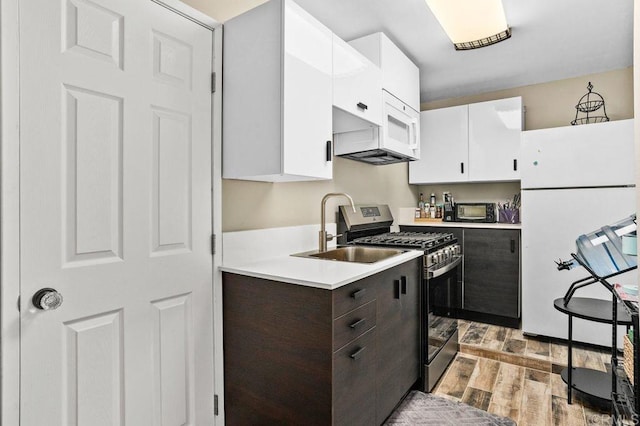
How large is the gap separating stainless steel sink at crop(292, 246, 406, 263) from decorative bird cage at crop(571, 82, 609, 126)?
2320mm

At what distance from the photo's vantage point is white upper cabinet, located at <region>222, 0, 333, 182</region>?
1.62 metres

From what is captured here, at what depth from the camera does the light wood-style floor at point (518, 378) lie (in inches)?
80.0

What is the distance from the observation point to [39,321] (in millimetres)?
1175

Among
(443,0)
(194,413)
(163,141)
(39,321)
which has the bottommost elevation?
(194,413)

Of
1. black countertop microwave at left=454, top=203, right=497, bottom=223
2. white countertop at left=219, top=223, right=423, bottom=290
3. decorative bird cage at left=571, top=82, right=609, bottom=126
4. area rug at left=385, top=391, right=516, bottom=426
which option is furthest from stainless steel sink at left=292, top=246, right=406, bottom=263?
decorative bird cage at left=571, top=82, right=609, bottom=126

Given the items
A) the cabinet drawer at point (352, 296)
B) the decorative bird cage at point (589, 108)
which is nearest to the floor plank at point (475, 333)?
the cabinet drawer at point (352, 296)

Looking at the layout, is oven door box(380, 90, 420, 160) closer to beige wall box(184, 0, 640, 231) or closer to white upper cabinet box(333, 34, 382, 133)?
white upper cabinet box(333, 34, 382, 133)

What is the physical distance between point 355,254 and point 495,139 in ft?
6.74

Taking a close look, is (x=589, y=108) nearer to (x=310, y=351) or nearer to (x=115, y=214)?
(x=310, y=351)

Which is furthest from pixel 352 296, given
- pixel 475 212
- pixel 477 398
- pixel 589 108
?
pixel 589 108

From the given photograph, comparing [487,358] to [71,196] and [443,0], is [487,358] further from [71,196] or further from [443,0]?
[71,196]

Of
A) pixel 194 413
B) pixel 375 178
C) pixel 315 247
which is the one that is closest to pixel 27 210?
pixel 194 413

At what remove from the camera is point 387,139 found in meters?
2.69

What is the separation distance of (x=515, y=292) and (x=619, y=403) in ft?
5.96
